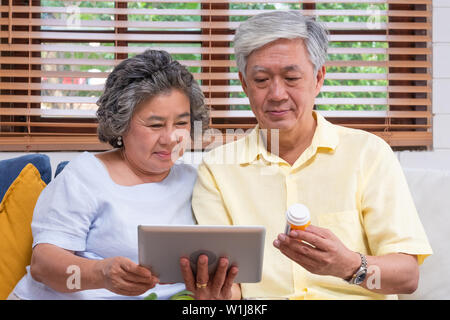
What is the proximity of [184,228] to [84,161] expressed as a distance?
0.53m

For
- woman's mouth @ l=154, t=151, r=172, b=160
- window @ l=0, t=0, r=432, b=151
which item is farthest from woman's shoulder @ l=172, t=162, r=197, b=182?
window @ l=0, t=0, r=432, b=151

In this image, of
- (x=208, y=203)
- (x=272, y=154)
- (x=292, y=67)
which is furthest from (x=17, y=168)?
(x=292, y=67)

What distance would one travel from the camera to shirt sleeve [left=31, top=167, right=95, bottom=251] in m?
1.17

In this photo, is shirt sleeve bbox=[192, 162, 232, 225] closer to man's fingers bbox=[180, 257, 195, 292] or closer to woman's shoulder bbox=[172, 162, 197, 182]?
woman's shoulder bbox=[172, 162, 197, 182]

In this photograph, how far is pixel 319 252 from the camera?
962 mm

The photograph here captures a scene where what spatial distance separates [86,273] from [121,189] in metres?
0.25

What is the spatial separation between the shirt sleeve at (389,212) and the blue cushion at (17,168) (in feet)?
3.16

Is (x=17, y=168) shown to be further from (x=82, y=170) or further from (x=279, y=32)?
(x=279, y=32)

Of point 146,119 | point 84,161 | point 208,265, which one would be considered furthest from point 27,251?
point 208,265

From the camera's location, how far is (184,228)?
860mm

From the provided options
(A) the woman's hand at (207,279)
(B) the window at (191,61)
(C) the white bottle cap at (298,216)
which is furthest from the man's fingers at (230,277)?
(B) the window at (191,61)

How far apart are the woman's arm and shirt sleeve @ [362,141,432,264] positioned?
53 centimetres

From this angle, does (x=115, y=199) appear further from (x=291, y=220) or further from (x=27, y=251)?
(x=291, y=220)
